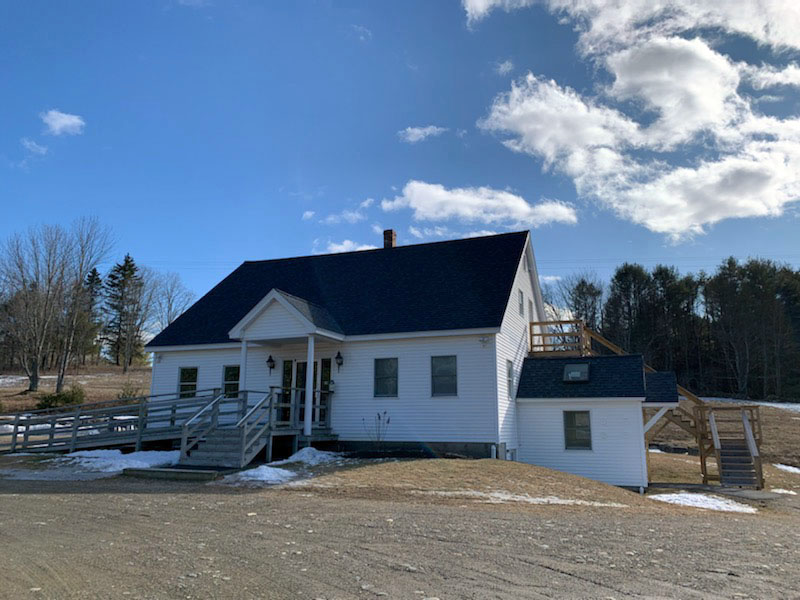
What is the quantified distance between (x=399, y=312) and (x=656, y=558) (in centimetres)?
1312

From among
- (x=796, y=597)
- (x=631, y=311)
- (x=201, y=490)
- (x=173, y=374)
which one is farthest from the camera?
(x=631, y=311)

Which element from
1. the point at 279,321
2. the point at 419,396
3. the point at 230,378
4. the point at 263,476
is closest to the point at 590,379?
the point at 419,396

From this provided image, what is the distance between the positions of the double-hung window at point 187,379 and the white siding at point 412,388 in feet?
8.35

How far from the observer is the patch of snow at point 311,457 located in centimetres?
1504

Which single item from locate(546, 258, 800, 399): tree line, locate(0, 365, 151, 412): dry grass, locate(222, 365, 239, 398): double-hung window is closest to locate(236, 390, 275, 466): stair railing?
locate(222, 365, 239, 398): double-hung window

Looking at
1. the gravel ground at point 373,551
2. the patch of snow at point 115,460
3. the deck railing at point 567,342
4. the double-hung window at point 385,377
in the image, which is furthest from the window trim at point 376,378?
the gravel ground at point 373,551

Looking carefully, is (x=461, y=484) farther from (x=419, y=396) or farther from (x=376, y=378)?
(x=376, y=378)

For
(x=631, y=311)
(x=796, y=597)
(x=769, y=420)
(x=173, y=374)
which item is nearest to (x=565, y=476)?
(x=796, y=597)

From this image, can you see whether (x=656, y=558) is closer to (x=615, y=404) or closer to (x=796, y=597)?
(x=796, y=597)

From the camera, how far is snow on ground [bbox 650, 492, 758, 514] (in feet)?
43.6

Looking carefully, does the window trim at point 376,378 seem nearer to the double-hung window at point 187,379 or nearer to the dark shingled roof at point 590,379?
the dark shingled roof at point 590,379

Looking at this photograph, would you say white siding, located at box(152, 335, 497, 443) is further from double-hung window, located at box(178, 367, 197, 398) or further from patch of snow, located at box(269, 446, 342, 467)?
double-hung window, located at box(178, 367, 197, 398)

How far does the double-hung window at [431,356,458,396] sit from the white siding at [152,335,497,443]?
0.15m

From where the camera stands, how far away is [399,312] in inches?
745
